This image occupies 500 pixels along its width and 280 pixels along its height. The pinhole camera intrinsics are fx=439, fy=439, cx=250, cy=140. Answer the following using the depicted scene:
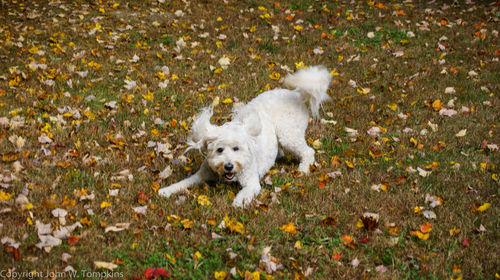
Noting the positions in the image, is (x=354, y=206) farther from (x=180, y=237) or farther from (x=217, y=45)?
(x=217, y=45)

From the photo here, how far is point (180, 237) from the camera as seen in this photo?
3.82 metres

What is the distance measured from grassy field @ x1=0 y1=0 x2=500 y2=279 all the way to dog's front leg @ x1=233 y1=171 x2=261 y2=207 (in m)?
0.11

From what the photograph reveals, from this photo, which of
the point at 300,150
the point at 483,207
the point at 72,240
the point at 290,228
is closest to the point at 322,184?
the point at 300,150

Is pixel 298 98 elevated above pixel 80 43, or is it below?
above

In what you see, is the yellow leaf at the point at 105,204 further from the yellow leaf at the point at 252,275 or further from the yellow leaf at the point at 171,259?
the yellow leaf at the point at 252,275

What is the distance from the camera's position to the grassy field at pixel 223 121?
3609mm

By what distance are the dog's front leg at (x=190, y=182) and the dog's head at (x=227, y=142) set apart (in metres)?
0.26

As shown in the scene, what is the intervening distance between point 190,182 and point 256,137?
852mm

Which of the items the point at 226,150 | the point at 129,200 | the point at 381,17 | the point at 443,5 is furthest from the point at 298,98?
the point at 443,5

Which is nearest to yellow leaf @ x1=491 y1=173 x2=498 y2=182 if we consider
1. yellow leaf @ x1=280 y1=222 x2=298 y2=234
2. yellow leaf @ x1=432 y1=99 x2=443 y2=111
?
yellow leaf @ x1=432 y1=99 x2=443 y2=111

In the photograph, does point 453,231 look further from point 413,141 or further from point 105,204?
point 105,204

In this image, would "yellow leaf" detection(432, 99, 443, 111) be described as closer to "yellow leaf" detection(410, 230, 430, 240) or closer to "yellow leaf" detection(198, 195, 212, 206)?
"yellow leaf" detection(410, 230, 430, 240)

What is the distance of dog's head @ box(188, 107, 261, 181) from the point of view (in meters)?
4.31

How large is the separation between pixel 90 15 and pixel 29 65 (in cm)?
389
